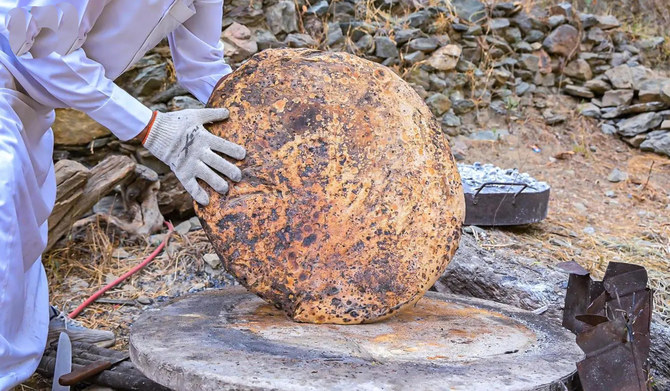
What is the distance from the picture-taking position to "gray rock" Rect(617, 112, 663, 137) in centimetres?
602

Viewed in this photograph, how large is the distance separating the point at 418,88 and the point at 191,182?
3.65 m

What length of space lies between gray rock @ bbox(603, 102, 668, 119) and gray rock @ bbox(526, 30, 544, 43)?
89 centimetres

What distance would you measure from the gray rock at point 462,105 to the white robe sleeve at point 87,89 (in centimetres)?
395

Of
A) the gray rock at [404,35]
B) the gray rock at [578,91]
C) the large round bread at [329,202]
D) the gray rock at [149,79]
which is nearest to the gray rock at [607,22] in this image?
the gray rock at [578,91]

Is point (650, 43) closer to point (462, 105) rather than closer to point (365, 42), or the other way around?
point (462, 105)

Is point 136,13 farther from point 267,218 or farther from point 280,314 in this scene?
point 280,314

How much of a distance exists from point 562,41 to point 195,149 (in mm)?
5038

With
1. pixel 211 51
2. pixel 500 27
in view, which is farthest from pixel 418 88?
pixel 211 51

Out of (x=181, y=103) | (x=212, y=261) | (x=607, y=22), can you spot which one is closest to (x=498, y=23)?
(x=607, y=22)

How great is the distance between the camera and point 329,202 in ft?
6.66

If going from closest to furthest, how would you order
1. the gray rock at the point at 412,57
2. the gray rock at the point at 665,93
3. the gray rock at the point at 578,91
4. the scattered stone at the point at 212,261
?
the scattered stone at the point at 212,261 → the gray rock at the point at 412,57 → the gray rock at the point at 665,93 → the gray rock at the point at 578,91

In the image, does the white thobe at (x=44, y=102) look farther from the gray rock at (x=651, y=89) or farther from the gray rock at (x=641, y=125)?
the gray rock at (x=651, y=89)

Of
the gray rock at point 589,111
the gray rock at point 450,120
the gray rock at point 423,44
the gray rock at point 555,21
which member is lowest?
the gray rock at point 589,111

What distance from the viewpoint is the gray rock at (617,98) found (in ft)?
20.2
